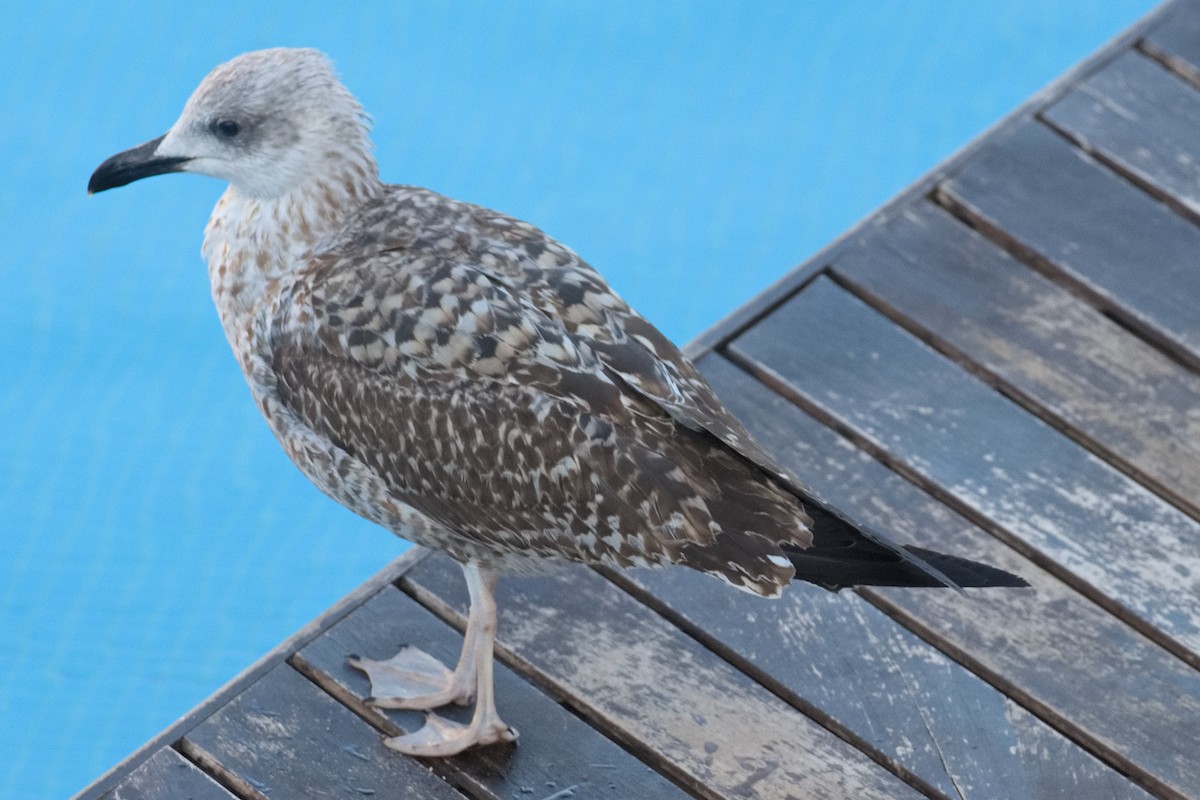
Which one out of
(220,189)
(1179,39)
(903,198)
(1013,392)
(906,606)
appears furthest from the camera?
(220,189)

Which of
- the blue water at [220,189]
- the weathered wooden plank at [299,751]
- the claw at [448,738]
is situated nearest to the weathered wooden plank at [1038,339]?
the claw at [448,738]

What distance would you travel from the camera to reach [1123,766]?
93.5 inches

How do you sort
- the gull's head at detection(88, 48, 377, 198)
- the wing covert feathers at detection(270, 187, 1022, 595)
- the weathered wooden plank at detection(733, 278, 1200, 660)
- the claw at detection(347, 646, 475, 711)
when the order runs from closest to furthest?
the wing covert feathers at detection(270, 187, 1022, 595)
the gull's head at detection(88, 48, 377, 198)
the claw at detection(347, 646, 475, 711)
the weathered wooden plank at detection(733, 278, 1200, 660)

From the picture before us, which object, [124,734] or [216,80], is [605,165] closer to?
[124,734]

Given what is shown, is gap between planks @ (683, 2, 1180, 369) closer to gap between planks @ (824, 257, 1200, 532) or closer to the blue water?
gap between planks @ (824, 257, 1200, 532)

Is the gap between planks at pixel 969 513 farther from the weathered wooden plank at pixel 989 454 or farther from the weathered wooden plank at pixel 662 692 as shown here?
the weathered wooden plank at pixel 662 692

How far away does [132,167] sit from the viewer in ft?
7.73

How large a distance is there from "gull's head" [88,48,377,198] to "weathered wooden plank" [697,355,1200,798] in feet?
2.90

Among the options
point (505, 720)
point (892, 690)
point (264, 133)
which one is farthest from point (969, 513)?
point (264, 133)

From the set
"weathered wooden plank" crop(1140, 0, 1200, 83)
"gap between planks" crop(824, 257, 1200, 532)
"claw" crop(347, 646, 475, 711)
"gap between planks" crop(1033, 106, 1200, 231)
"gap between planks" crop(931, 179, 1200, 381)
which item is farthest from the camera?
"weathered wooden plank" crop(1140, 0, 1200, 83)

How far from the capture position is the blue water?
4164mm

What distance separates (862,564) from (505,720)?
1.96 feet

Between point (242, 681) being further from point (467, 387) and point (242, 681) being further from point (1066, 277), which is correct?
point (1066, 277)

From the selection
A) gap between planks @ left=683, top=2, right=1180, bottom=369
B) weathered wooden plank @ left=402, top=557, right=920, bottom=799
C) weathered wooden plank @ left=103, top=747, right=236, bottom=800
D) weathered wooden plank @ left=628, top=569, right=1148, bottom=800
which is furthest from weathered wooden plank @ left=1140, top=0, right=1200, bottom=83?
weathered wooden plank @ left=103, top=747, right=236, bottom=800
